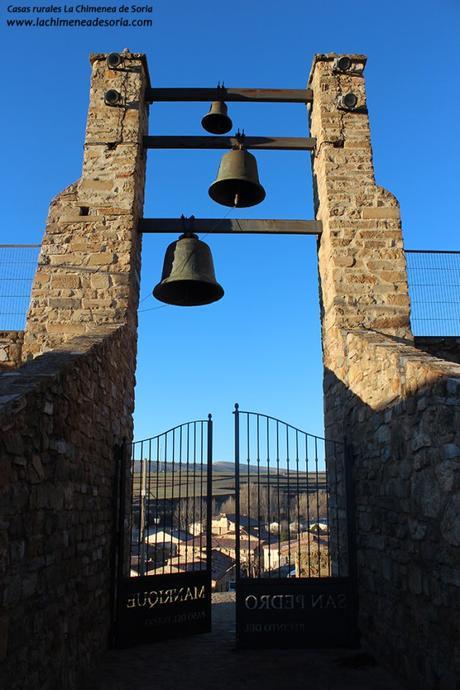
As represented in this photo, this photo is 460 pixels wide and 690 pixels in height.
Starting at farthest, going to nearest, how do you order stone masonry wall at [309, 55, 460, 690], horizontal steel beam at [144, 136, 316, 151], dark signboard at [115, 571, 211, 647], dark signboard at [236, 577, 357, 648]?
horizontal steel beam at [144, 136, 316, 151] < dark signboard at [115, 571, 211, 647] < dark signboard at [236, 577, 357, 648] < stone masonry wall at [309, 55, 460, 690]

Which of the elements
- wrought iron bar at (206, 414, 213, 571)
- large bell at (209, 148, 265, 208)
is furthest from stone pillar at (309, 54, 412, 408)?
wrought iron bar at (206, 414, 213, 571)

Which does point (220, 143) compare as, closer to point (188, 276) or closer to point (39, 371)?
point (188, 276)

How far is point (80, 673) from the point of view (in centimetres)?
421

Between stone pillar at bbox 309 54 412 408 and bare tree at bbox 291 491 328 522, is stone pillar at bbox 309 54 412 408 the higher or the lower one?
the higher one

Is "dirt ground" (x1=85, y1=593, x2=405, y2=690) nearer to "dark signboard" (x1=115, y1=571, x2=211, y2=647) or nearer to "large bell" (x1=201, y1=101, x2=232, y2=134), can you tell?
"dark signboard" (x1=115, y1=571, x2=211, y2=647)

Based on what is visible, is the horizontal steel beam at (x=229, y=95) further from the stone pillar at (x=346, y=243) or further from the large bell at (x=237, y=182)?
the large bell at (x=237, y=182)

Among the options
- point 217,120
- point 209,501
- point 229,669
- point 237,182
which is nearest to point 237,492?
point 209,501

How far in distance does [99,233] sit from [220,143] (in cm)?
215

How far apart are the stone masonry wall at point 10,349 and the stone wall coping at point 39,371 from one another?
1.63m

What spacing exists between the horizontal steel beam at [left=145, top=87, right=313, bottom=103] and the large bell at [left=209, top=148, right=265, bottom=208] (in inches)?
54.2

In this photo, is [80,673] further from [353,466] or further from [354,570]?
[353,466]

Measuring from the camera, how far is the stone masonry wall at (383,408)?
3.65 metres

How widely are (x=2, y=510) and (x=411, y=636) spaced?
3058mm

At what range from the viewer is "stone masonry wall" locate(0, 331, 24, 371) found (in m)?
6.53
